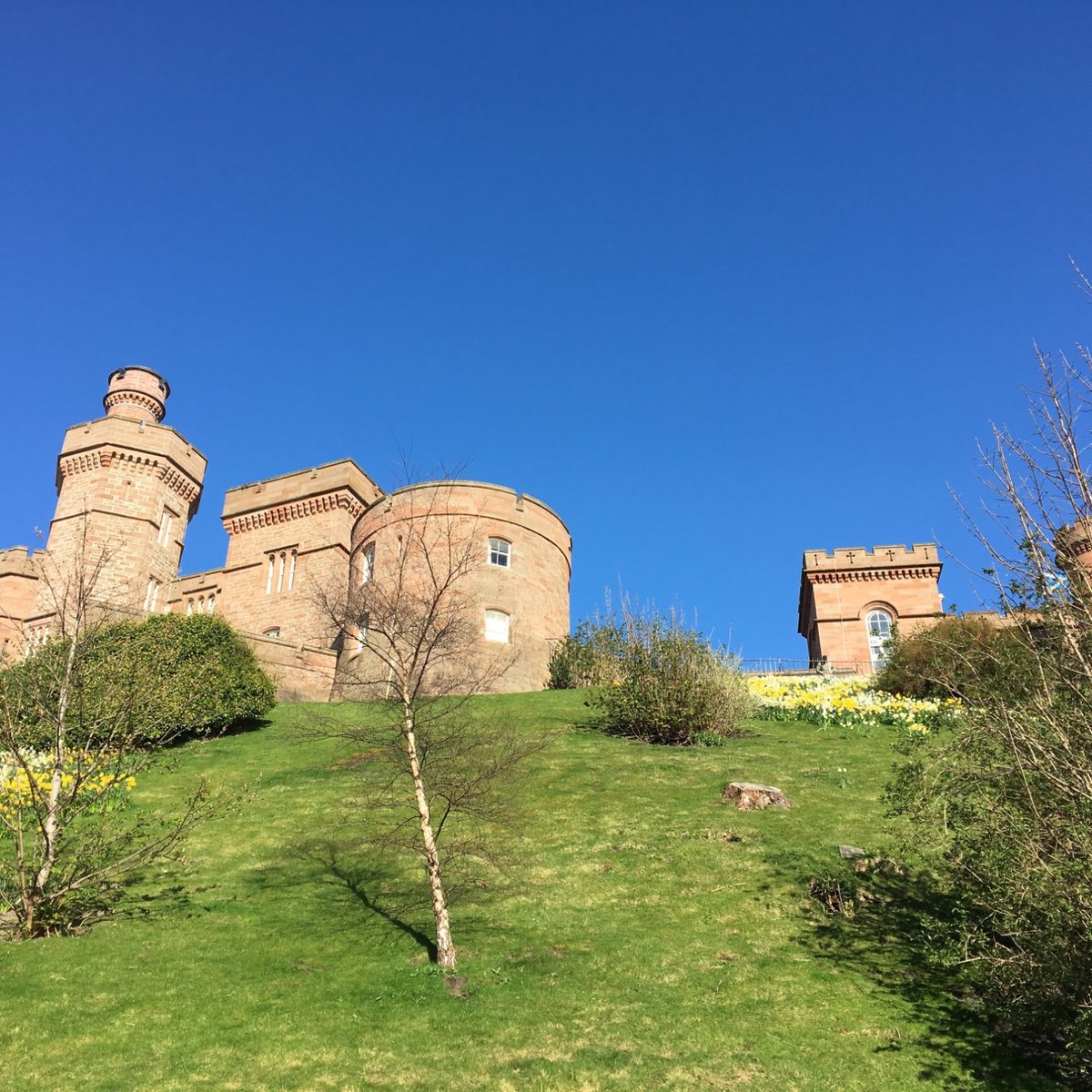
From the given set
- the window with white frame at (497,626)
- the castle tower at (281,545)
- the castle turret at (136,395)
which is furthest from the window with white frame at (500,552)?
the castle turret at (136,395)

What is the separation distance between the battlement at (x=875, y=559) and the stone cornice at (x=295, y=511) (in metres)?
19.4

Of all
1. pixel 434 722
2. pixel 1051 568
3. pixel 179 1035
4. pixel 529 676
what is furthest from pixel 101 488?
pixel 1051 568

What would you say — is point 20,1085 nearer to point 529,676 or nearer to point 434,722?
point 434,722

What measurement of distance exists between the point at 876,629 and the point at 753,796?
82.9 ft

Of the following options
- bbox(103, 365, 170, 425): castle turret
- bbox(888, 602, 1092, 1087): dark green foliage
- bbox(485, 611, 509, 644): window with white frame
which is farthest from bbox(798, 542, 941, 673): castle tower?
bbox(103, 365, 170, 425): castle turret

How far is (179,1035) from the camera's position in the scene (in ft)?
27.2

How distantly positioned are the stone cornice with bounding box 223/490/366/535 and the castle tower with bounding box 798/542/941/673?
Answer: 769 inches

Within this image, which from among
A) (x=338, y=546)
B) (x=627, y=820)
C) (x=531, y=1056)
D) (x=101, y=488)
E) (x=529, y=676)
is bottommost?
(x=531, y=1056)

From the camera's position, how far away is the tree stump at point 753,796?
48.3 feet

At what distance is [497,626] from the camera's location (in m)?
29.8

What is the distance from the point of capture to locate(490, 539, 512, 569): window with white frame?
1214 inches

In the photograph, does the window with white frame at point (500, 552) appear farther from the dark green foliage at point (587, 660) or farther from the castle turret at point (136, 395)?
the castle turret at point (136, 395)

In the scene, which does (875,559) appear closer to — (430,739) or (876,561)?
(876,561)

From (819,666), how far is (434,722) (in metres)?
26.2
